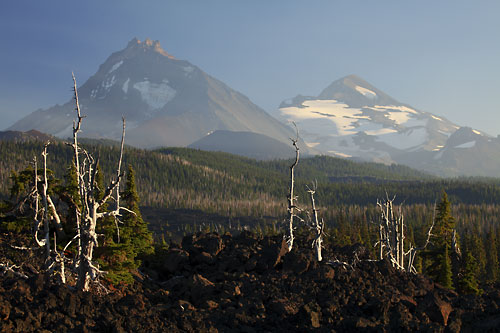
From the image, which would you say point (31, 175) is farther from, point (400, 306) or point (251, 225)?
point (251, 225)

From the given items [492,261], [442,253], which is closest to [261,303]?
[442,253]

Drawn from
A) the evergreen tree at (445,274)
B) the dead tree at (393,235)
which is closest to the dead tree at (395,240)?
the dead tree at (393,235)

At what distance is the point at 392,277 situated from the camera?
28953 mm

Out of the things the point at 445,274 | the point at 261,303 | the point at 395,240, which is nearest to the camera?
the point at 261,303

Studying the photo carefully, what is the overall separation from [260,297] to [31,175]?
20.7m

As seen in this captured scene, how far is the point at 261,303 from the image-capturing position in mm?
22547

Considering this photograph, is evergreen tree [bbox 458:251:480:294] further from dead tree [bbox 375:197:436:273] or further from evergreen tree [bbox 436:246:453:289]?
dead tree [bbox 375:197:436:273]

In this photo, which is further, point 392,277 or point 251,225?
point 251,225

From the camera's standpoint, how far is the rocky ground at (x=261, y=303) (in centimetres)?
1839

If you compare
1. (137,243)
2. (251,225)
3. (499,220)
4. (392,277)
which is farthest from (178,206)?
(392,277)

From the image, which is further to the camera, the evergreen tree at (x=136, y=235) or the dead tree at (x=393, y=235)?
A: the evergreen tree at (x=136, y=235)

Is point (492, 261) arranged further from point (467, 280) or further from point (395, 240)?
point (395, 240)

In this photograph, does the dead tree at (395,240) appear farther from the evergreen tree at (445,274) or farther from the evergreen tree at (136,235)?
the evergreen tree at (136,235)

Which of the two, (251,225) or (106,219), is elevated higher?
(106,219)
